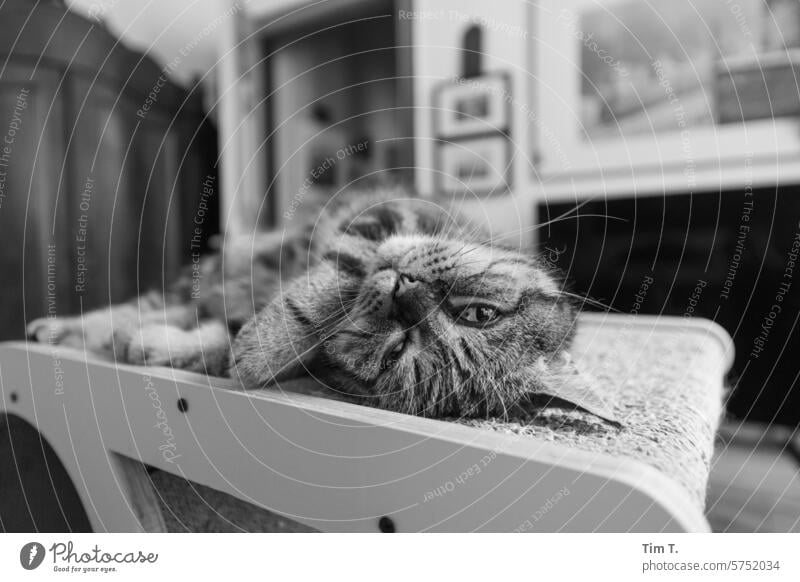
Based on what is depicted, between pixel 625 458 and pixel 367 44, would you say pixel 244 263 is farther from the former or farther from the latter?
pixel 367 44

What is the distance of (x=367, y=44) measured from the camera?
3625mm

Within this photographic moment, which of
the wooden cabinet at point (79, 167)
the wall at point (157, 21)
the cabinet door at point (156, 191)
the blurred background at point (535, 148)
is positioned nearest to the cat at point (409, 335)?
the wooden cabinet at point (79, 167)

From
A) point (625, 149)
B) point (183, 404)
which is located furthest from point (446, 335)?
point (625, 149)

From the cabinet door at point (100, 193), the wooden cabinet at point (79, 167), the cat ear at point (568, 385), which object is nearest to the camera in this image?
the cat ear at point (568, 385)

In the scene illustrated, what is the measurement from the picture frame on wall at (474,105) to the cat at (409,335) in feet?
5.67

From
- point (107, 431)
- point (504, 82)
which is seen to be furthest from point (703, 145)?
point (107, 431)

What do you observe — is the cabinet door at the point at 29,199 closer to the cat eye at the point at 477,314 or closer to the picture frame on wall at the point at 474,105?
the cat eye at the point at 477,314

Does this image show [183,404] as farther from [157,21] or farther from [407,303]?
[157,21]

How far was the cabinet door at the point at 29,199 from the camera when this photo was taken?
1073 millimetres

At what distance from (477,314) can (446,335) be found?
62 millimetres

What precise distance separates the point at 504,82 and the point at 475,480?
2364 mm

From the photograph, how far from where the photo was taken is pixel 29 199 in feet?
3.81

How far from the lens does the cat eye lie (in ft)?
2.43

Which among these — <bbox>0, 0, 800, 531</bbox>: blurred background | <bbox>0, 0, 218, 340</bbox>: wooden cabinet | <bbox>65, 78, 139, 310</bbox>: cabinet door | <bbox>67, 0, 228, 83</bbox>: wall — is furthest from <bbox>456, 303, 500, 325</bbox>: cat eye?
<bbox>65, 78, 139, 310</bbox>: cabinet door
